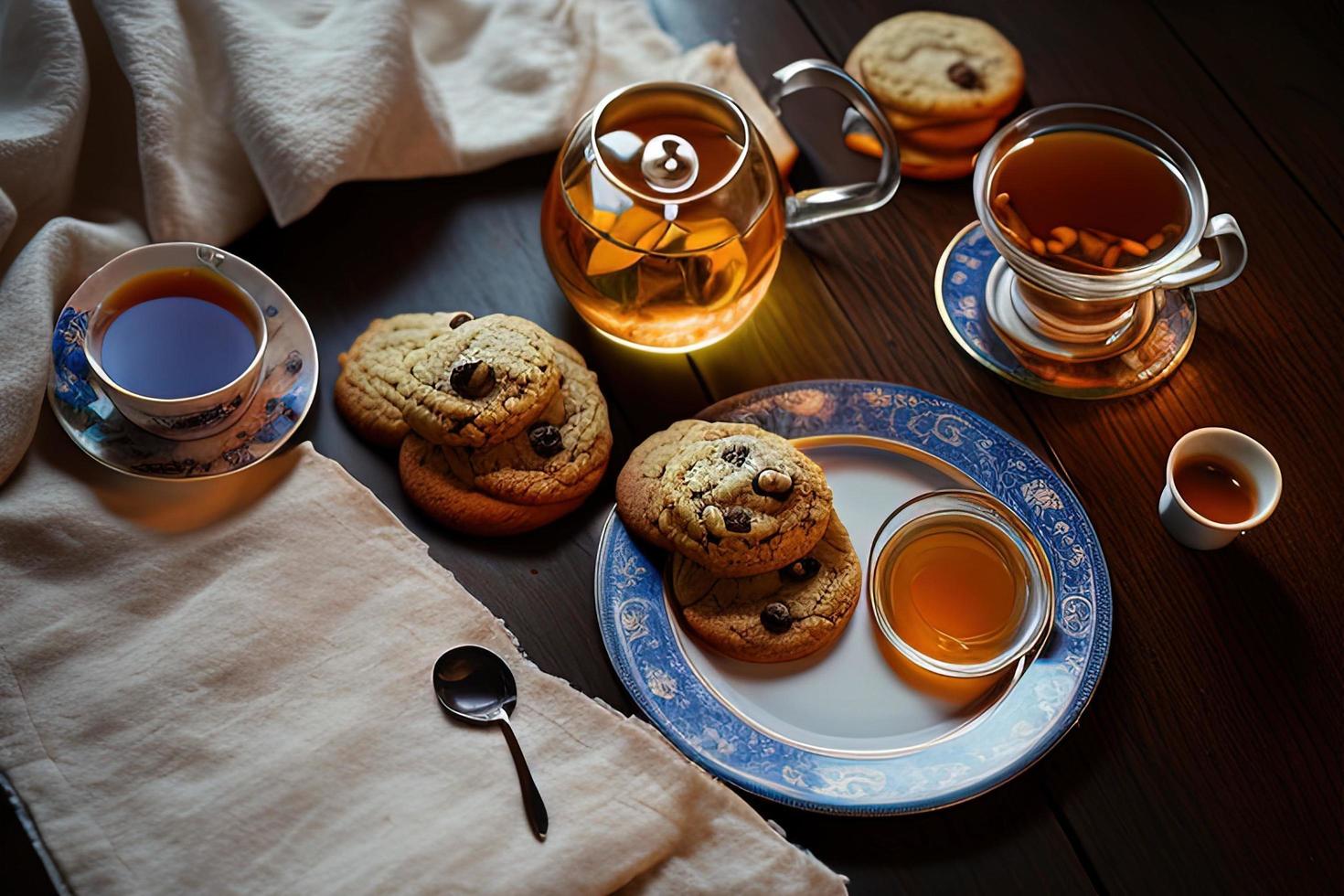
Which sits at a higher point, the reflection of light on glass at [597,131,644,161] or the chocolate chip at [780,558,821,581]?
the reflection of light on glass at [597,131,644,161]

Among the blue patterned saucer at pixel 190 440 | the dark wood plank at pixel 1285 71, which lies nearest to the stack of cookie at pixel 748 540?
the blue patterned saucer at pixel 190 440

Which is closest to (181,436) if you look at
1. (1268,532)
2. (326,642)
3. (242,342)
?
(242,342)

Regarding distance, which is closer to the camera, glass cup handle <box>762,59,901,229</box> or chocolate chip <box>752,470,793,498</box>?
chocolate chip <box>752,470,793,498</box>

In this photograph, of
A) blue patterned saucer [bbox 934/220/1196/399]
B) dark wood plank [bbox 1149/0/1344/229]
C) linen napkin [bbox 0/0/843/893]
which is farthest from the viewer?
dark wood plank [bbox 1149/0/1344/229]

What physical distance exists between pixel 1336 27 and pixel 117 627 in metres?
1.56

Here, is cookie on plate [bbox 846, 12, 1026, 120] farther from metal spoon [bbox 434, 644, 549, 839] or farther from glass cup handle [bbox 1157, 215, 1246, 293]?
metal spoon [bbox 434, 644, 549, 839]

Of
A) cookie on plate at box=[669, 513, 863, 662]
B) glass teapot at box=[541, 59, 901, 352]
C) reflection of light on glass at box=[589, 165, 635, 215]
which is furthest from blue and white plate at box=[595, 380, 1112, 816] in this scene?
reflection of light on glass at box=[589, 165, 635, 215]

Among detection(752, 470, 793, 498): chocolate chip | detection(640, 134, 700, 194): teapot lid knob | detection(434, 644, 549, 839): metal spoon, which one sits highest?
detection(640, 134, 700, 194): teapot lid knob

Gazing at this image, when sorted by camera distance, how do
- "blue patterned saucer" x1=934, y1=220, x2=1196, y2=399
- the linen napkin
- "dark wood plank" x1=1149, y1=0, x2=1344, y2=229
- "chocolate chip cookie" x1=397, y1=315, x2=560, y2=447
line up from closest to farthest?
1. the linen napkin
2. "chocolate chip cookie" x1=397, y1=315, x2=560, y2=447
3. "blue patterned saucer" x1=934, y1=220, x2=1196, y2=399
4. "dark wood plank" x1=1149, y1=0, x2=1344, y2=229

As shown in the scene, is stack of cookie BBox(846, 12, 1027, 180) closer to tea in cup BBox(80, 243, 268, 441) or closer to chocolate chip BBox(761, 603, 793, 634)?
chocolate chip BBox(761, 603, 793, 634)

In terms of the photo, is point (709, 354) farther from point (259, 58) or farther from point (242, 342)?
point (259, 58)

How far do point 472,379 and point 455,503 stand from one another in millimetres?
125

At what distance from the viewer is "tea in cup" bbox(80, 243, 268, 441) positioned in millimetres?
1098

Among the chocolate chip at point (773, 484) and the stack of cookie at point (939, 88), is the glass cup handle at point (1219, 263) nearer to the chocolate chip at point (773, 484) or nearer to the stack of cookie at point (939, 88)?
the stack of cookie at point (939, 88)
